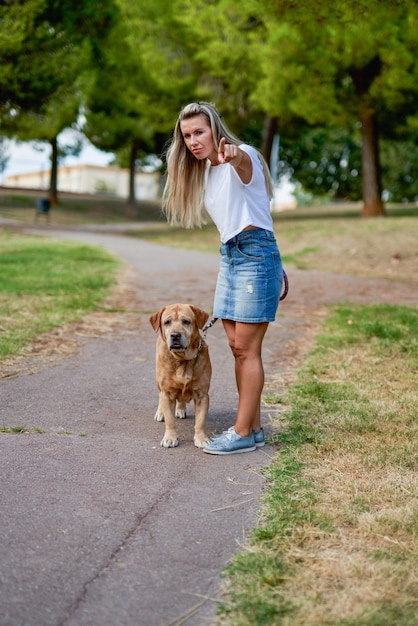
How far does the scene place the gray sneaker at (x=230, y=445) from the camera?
4109mm

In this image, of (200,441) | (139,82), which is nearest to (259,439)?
(200,441)

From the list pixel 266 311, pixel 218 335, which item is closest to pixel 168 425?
pixel 266 311

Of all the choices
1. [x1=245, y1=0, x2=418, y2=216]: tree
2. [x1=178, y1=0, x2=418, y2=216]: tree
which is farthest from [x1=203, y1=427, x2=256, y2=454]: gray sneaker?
[x1=178, y1=0, x2=418, y2=216]: tree

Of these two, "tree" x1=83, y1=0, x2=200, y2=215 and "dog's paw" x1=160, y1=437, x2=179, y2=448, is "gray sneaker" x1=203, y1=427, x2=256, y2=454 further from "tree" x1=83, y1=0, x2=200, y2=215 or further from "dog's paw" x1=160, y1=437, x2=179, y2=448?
"tree" x1=83, y1=0, x2=200, y2=215

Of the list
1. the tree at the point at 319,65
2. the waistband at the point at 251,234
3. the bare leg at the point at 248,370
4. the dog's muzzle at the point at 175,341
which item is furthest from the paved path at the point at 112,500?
the tree at the point at 319,65

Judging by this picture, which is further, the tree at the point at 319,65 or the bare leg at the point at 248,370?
the tree at the point at 319,65

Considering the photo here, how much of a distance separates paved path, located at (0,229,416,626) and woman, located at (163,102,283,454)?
41 cm

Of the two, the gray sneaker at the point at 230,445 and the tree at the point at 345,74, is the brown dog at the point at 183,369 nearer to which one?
the gray sneaker at the point at 230,445

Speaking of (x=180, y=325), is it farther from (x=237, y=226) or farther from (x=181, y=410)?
(x=181, y=410)

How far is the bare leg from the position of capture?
163 inches

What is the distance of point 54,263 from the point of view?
507 inches

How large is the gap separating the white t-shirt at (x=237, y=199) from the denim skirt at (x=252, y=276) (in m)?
0.08

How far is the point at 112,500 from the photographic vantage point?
11.0ft

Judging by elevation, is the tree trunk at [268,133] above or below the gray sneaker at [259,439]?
above
